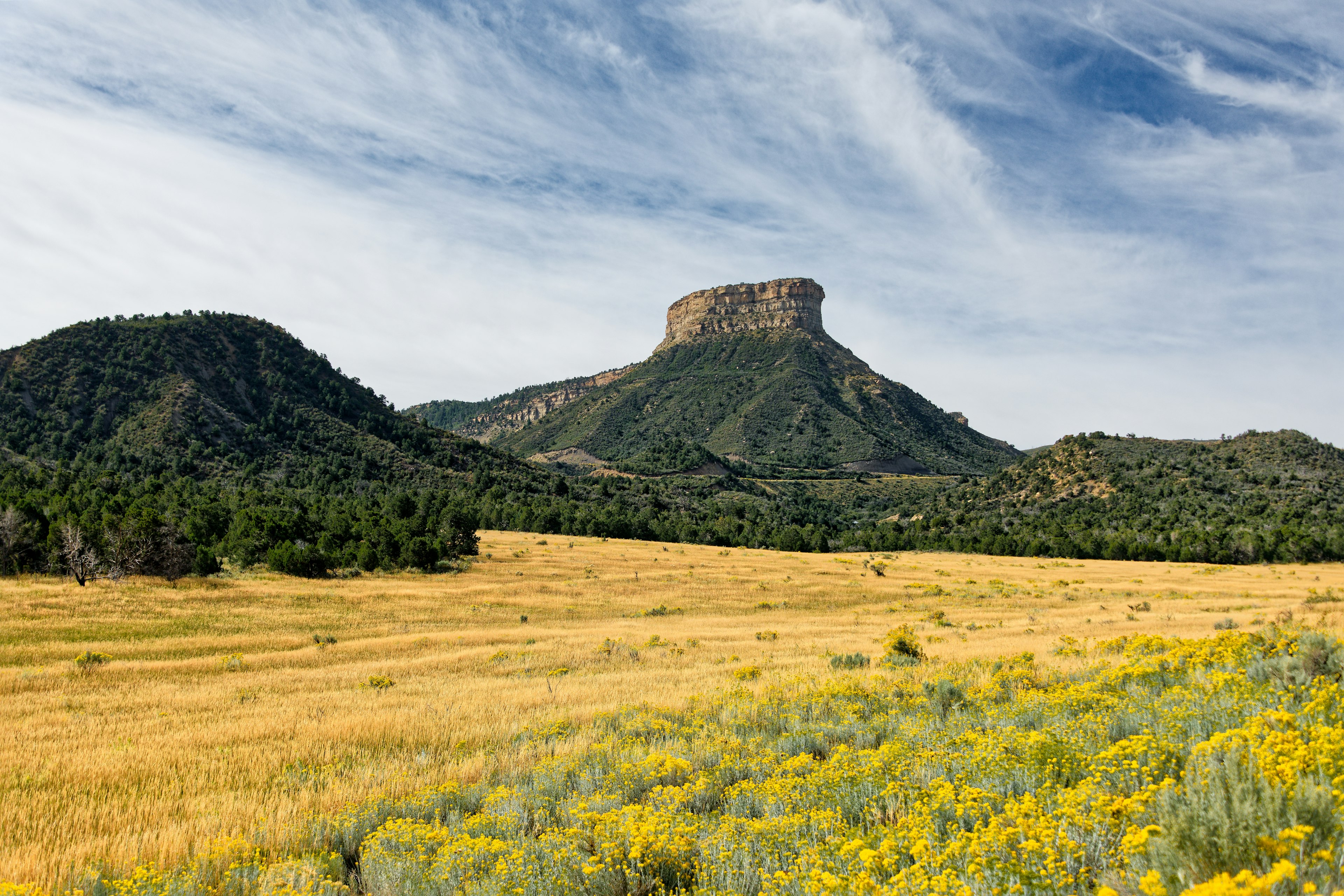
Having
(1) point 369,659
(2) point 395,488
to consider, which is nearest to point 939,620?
(1) point 369,659

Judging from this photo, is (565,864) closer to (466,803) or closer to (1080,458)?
(466,803)

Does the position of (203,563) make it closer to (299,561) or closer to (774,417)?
(299,561)

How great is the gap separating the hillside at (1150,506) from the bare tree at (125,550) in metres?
67.7

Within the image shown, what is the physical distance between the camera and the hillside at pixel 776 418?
14312 cm

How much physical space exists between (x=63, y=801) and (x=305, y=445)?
346 ft

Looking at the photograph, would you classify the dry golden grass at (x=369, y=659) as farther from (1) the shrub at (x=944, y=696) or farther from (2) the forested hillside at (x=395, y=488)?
(2) the forested hillside at (x=395, y=488)

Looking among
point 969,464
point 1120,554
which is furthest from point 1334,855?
point 969,464

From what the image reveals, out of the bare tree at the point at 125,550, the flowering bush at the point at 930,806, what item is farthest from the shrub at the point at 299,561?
the flowering bush at the point at 930,806

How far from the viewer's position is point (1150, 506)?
75625 millimetres

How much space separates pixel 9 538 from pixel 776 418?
135m

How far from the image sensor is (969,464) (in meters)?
149

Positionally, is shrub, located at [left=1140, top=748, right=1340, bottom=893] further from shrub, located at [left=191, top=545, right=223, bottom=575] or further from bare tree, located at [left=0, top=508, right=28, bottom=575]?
bare tree, located at [left=0, top=508, right=28, bottom=575]

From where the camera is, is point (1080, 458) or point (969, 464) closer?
point (1080, 458)

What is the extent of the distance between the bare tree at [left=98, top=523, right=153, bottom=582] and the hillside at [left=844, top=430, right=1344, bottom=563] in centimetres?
6767
